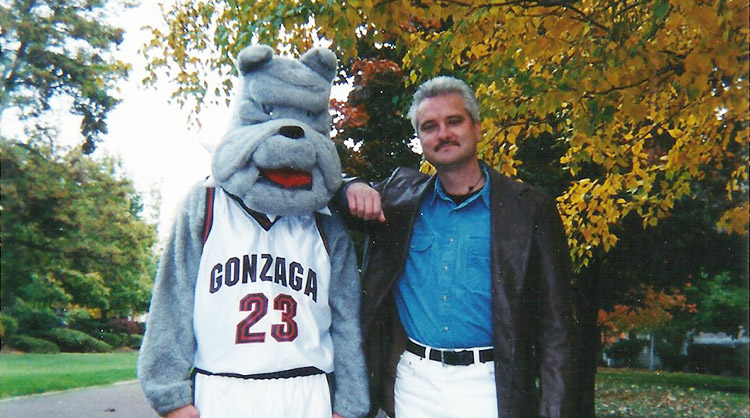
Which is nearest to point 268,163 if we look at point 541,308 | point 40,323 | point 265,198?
point 265,198

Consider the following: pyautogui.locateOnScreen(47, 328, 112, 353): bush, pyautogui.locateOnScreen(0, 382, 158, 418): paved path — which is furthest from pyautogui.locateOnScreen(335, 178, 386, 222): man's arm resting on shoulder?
pyautogui.locateOnScreen(47, 328, 112, 353): bush

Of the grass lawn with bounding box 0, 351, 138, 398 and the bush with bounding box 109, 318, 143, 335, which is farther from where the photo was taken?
the grass lawn with bounding box 0, 351, 138, 398

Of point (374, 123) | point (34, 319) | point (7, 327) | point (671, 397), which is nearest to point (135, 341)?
point (34, 319)

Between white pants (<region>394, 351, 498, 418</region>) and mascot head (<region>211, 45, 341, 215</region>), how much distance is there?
78 centimetres

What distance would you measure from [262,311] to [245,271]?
16 cm

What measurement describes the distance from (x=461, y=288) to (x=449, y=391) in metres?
0.40

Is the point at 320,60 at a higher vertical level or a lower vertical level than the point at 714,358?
higher

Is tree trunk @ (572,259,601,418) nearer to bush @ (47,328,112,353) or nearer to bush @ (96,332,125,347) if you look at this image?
bush @ (96,332,125,347)

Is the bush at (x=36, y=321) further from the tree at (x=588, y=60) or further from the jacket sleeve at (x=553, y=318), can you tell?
the jacket sleeve at (x=553, y=318)

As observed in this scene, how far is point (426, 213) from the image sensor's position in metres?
2.76

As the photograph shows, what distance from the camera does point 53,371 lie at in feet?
29.2

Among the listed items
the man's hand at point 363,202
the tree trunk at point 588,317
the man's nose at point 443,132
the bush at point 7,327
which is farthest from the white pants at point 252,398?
the tree trunk at point 588,317

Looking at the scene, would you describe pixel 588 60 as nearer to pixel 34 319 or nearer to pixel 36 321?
pixel 34 319

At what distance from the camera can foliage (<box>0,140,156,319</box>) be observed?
19.8ft
